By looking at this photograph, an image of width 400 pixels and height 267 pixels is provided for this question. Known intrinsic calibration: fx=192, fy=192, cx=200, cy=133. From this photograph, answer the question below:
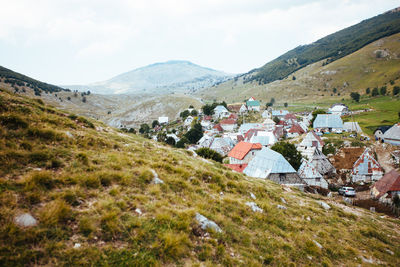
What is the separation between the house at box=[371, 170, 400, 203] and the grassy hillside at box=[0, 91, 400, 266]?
27625 mm

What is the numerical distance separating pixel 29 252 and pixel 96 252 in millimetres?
1458

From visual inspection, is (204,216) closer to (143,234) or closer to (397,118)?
(143,234)

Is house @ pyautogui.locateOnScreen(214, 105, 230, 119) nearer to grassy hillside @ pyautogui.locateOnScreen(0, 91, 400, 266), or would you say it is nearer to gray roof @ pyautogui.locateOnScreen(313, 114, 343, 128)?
gray roof @ pyautogui.locateOnScreen(313, 114, 343, 128)

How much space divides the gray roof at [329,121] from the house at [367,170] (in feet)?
140

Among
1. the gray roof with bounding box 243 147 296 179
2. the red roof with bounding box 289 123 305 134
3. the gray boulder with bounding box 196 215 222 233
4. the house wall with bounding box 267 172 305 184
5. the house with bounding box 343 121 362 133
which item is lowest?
the house wall with bounding box 267 172 305 184

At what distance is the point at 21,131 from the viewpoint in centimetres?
905

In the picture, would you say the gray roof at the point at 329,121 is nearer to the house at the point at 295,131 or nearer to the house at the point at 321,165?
the house at the point at 295,131

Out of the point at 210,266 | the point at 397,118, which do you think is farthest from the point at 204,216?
the point at 397,118

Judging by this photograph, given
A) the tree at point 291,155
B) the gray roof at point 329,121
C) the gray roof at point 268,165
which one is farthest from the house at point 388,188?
the gray roof at point 329,121

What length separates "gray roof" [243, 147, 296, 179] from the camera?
34844mm

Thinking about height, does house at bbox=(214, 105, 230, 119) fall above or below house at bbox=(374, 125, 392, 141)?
above

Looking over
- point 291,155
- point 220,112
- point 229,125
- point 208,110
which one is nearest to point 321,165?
point 291,155

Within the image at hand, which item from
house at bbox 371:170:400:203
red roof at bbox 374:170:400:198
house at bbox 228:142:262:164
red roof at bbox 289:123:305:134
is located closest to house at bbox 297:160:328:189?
house at bbox 371:170:400:203

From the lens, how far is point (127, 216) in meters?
6.81
